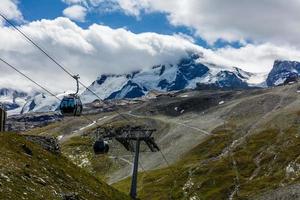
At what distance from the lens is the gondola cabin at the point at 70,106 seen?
54088mm

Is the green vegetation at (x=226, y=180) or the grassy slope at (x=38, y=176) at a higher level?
the grassy slope at (x=38, y=176)

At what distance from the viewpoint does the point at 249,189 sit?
6654 inches

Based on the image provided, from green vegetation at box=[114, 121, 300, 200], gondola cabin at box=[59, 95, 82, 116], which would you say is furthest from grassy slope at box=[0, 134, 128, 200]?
green vegetation at box=[114, 121, 300, 200]

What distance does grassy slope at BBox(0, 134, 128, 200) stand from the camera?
122 ft

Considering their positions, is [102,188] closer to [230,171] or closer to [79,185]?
[79,185]

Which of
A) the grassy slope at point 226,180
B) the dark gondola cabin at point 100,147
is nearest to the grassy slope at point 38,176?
the dark gondola cabin at point 100,147

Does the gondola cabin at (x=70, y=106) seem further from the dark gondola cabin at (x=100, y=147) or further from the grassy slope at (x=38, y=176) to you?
the dark gondola cabin at (x=100, y=147)

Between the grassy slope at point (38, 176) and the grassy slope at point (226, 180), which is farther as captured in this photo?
the grassy slope at point (226, 180)

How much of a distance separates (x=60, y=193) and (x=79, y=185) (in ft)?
20.5

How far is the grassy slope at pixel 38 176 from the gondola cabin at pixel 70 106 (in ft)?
14.0

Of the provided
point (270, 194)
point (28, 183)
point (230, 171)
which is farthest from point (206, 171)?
point (28, 183)

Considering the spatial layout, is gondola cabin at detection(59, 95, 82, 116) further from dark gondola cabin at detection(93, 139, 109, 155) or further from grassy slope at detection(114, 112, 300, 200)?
grassy slope at detection(114, 112, 300, 200)

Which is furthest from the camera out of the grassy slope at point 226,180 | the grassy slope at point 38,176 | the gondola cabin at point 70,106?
the grassy slope at point 226,180

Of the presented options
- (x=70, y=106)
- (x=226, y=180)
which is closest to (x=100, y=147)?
(x=70, y=106)
